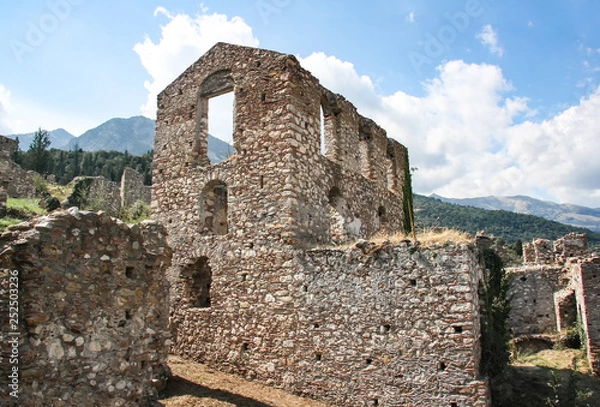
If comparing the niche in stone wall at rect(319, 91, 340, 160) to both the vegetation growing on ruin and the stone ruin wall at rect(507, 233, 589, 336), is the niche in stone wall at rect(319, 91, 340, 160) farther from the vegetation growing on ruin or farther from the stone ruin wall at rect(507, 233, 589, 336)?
the vegetation growing on ruin

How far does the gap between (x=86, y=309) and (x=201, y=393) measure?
3851 millimetres

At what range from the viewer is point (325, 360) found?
1041 centimetres

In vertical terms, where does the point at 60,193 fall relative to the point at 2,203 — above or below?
above

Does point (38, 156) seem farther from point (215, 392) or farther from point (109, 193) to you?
point (215, 392)

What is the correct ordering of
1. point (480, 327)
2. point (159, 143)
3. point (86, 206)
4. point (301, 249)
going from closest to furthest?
point (480, 327), point (301, 249), point (159, 143), point (86, 206)

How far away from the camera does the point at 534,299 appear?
64.5 feet

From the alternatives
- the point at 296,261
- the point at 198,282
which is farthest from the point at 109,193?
the point at 296,261

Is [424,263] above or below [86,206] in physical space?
below

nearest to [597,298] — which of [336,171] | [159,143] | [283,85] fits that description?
[336,171]

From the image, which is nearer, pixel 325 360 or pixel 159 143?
pixel 325 360

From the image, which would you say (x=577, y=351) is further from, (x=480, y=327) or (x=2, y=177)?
(x=2, y=177)

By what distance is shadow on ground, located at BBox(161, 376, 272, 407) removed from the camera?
920cm

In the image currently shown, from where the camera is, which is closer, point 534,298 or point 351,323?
point 351,323

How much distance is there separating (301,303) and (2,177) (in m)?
14.5
